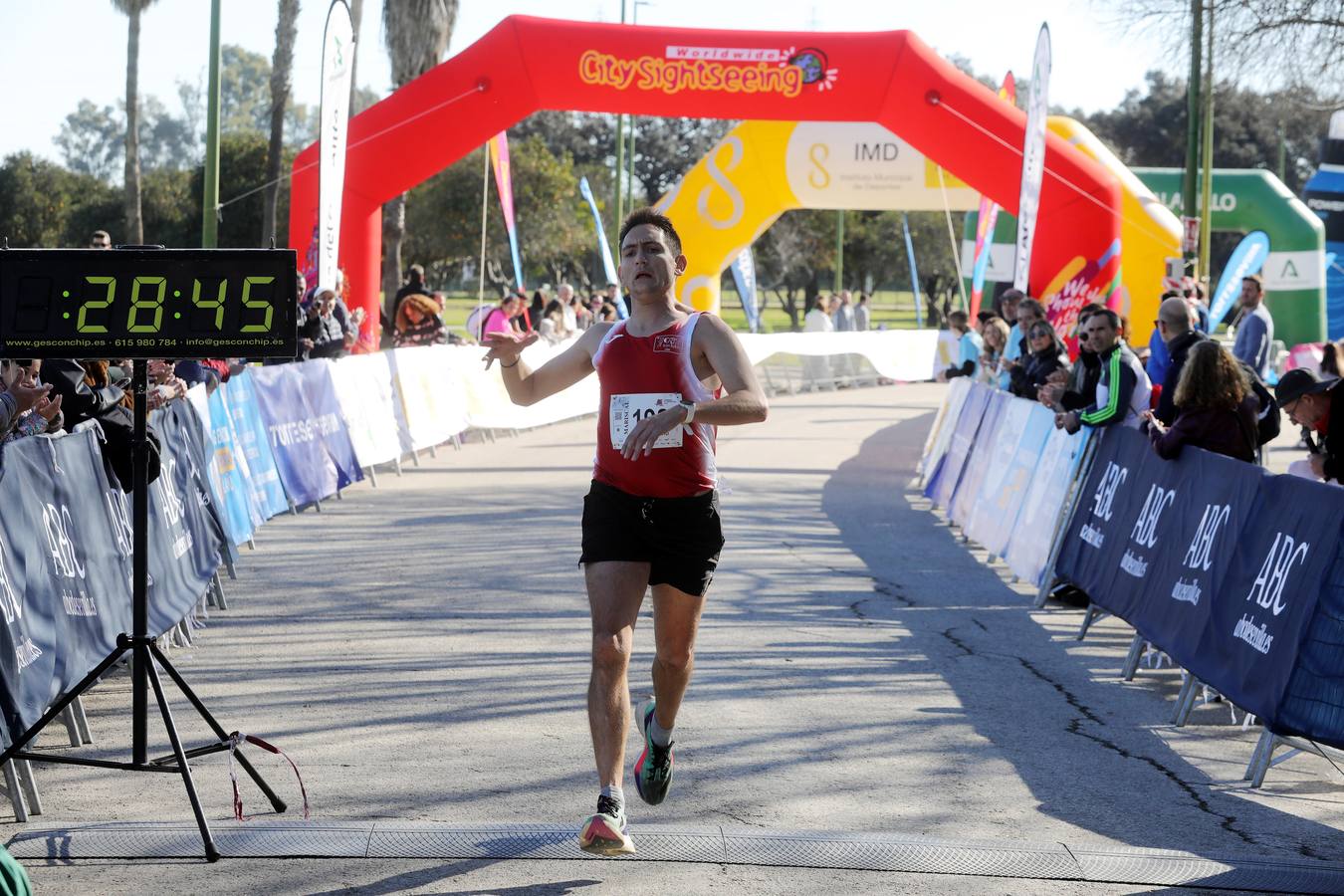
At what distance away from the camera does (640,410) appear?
18.6 feet

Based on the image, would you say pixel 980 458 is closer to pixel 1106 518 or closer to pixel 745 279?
pixel 1106 518

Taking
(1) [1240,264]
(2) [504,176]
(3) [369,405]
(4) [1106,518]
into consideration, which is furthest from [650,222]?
(2) [504,176]

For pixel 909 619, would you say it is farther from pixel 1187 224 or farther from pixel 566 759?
pixel 1187 224

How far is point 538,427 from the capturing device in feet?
84.0

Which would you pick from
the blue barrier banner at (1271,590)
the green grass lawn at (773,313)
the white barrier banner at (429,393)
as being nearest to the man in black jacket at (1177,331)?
the blue barrier banner at (1271,590)

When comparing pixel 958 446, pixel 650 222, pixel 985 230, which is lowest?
pixel 958 446

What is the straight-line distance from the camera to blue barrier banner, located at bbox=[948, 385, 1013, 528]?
13766mm

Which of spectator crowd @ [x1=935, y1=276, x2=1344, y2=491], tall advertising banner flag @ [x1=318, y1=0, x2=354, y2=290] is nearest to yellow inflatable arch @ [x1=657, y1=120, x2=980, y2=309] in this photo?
tall advertising banner flag @ [x1=318, y1=0, x2=354, y2=290]

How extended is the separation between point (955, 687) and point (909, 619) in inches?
76.8

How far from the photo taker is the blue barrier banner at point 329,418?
1489 cm

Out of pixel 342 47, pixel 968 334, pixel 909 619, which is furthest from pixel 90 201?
pixel 909 619

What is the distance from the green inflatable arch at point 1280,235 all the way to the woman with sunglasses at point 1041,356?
89.6ft

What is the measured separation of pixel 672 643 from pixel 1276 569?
261cm

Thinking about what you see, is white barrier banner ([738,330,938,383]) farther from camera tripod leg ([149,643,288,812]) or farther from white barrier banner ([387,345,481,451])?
camera tripod leg ([149,643,288,812])
